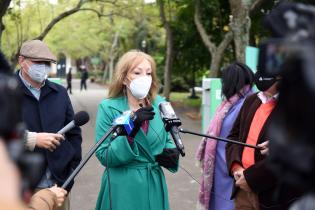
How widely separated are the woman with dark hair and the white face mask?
44.5 inches

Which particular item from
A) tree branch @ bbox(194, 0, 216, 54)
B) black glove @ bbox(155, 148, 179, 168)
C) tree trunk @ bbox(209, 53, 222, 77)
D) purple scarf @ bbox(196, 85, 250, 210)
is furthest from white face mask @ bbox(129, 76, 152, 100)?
tree branch @ bbox(194, 0, 216, 54)

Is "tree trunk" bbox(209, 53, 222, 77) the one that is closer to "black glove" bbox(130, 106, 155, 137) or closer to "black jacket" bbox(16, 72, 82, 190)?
"black jacket" bbox(16, 72, 82, 190)

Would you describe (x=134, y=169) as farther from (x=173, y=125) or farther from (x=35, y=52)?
(x=35, y=52)

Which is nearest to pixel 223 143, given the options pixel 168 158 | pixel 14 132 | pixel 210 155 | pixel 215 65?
pixel 210 155

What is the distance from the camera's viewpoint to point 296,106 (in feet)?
3.76

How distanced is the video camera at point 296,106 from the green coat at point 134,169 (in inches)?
84.0

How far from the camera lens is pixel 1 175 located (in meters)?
1.02

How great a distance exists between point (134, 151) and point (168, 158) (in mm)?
249

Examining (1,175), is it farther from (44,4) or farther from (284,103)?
(44,4)

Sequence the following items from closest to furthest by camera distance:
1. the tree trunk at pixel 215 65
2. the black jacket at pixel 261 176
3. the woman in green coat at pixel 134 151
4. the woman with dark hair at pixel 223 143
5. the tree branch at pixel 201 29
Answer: the black jacket at pixel 261 176 → the woman in green coat at pixel 134 151 → the woman with dark hair at pixel 223 143 → the tree trunk at pixel 215 65 → the tree branch at pixel 201 29

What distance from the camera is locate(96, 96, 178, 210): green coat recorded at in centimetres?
335

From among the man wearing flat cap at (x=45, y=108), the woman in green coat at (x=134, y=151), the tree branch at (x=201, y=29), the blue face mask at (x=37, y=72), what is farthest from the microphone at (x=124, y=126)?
the tree branch at (x=201, y=29)

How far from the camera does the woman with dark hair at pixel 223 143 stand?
4344 millimetres

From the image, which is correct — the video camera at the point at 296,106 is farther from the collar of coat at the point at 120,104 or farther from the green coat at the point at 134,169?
the collar of coat at the point at 120,104
